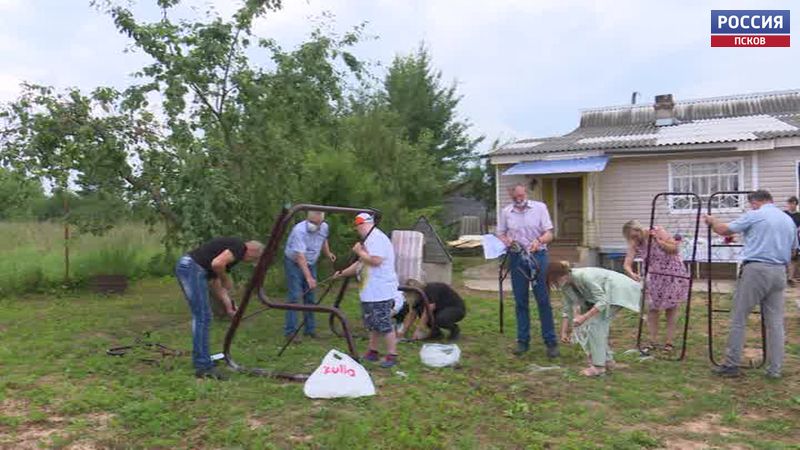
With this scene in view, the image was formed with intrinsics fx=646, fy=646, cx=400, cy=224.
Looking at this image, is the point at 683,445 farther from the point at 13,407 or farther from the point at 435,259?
the point at 435,259

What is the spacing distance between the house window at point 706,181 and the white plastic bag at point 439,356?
9.54 m

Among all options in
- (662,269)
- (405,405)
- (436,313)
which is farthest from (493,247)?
(405,405)

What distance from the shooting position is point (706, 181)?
13.7 meters

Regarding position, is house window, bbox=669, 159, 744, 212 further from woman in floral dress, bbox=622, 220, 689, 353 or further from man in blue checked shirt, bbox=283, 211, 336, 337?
man in blue checked shirt, bbox=283, 211, 336, 337

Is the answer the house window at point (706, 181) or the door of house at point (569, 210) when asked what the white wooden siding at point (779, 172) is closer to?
the house window at point (706, 181)

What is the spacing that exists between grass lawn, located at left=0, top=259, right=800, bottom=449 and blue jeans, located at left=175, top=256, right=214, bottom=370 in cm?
20

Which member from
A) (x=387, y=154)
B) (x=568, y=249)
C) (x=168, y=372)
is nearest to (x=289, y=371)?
(x=168, y=372)

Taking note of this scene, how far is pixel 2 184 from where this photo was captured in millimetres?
8945

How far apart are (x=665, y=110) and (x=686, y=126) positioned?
38.3 inches

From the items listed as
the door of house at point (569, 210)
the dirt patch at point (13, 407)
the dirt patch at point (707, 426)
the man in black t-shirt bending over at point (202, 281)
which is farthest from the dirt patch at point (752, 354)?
the door of house at point (569, 210)

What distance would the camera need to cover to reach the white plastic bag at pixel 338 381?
4.79m

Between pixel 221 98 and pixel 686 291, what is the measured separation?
608cm

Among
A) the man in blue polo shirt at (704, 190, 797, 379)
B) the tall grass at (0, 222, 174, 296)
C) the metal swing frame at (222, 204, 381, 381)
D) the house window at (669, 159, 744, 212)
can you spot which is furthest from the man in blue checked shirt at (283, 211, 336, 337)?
the house window at (669, 159, 744, 212)

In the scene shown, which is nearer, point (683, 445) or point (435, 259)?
point (683, 445)
